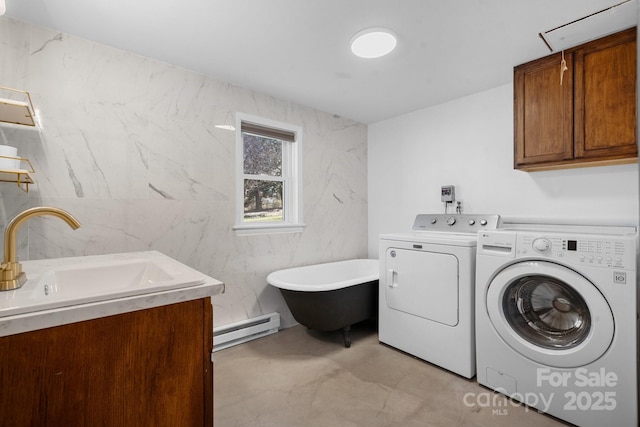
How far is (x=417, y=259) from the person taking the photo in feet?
7.47

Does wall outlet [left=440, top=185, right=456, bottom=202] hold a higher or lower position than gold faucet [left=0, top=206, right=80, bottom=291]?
higher

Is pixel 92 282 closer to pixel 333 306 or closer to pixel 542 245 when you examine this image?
pixel 333 306

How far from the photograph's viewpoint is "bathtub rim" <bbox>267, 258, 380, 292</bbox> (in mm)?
2324

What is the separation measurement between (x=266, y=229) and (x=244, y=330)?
0.89 meters

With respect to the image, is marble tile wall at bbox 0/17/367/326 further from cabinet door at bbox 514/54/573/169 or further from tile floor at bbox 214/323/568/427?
cabinet door at bbox 514/54/573/169

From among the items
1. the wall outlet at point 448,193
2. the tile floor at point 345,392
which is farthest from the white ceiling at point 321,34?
the tile floor at point 345,392

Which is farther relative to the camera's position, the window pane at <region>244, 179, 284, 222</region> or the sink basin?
the window pane at <region>244, 179, 284, 222</region>

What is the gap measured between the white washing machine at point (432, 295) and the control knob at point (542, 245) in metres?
0.39

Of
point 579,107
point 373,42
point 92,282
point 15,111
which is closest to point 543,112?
point 579,107

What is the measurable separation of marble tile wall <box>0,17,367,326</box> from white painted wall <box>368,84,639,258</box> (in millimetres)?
974

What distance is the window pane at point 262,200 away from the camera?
2.85m

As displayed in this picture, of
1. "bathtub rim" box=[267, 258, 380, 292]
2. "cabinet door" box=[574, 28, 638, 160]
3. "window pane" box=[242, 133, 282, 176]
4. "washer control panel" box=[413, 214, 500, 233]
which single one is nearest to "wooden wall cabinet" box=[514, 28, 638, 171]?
"cabinet door" box=[574, 28, 638, 160]

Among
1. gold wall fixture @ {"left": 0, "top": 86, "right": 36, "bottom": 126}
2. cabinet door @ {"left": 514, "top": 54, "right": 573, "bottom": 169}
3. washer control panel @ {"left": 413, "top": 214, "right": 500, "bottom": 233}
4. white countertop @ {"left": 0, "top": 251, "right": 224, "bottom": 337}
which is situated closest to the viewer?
white countertop @ {"left": 0, "top": 251, "right": 224, "bottom": 337}

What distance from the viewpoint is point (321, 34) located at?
186 centimetres
